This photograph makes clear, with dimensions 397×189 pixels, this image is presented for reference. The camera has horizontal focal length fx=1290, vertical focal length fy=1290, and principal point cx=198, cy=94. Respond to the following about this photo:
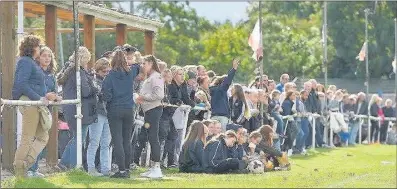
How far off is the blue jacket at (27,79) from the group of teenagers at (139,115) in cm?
1

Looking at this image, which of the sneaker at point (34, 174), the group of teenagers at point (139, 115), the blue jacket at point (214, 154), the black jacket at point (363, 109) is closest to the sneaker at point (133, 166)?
the group of teenagers at point (139, 115)

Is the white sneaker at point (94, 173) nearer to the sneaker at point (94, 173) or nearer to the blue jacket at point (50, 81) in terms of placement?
the sneaker at point (94, 173)

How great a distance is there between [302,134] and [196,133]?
10.9m

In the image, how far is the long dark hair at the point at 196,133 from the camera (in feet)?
72.3

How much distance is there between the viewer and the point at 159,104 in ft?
66.7

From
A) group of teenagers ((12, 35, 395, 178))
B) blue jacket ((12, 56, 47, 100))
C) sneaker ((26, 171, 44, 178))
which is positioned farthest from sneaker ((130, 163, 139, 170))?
blue jacket ((12, 56, 47, 100))

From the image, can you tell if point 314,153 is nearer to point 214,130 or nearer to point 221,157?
point 214,130

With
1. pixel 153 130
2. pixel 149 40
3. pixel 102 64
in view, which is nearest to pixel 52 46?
pixel 102 64

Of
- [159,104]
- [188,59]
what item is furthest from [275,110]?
[188,59]

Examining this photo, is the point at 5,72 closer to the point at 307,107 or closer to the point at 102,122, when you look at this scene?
the point at 102,122

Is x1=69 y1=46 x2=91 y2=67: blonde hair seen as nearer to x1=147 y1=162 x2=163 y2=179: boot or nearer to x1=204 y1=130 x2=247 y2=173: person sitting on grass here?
x1=147 y1=162 x2=163 y2=179: boot

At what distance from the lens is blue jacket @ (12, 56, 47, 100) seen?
1825 centimetres

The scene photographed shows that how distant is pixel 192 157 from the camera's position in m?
21.9

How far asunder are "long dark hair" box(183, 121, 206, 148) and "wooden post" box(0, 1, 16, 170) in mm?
3319
